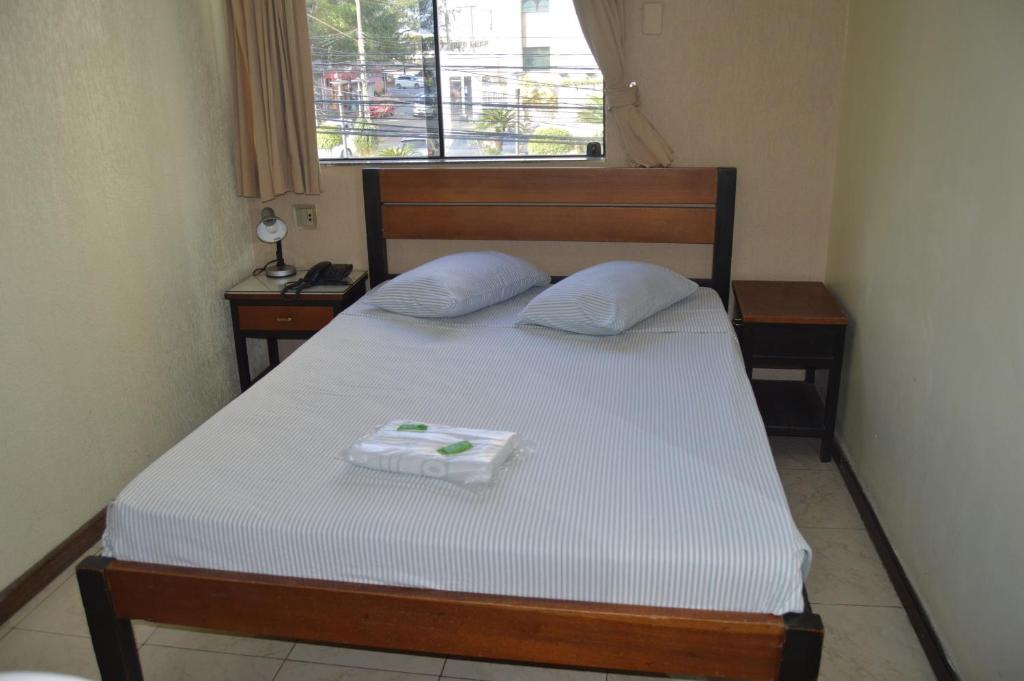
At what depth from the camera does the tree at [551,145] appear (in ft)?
12.0

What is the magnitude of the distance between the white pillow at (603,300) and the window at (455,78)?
86 cm

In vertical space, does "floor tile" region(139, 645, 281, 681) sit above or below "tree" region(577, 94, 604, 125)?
below

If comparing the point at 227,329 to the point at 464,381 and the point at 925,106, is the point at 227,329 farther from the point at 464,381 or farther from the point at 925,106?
the point at 925,106

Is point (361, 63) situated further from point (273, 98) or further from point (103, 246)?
point (103, 246)

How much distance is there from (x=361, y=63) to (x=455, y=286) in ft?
4.12

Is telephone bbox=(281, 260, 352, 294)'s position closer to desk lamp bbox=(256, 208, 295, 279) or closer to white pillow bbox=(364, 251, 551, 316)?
desk lamp bbox=(256, 208, 295, 279)

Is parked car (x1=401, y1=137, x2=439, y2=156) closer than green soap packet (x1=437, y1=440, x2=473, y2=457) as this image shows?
No

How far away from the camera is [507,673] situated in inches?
84.8

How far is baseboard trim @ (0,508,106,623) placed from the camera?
2406 mm

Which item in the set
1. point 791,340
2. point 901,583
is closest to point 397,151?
point 791,340

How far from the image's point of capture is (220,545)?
1.84m

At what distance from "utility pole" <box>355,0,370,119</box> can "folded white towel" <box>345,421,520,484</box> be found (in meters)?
2.11

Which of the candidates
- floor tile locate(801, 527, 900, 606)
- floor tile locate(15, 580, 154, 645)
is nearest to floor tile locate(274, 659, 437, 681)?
floor tile locate(15, 580, 154, 645)

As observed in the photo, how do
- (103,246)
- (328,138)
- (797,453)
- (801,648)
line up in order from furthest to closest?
1. (328,138)
2. (797,453)
3. (103,246)
4. (801,648)
